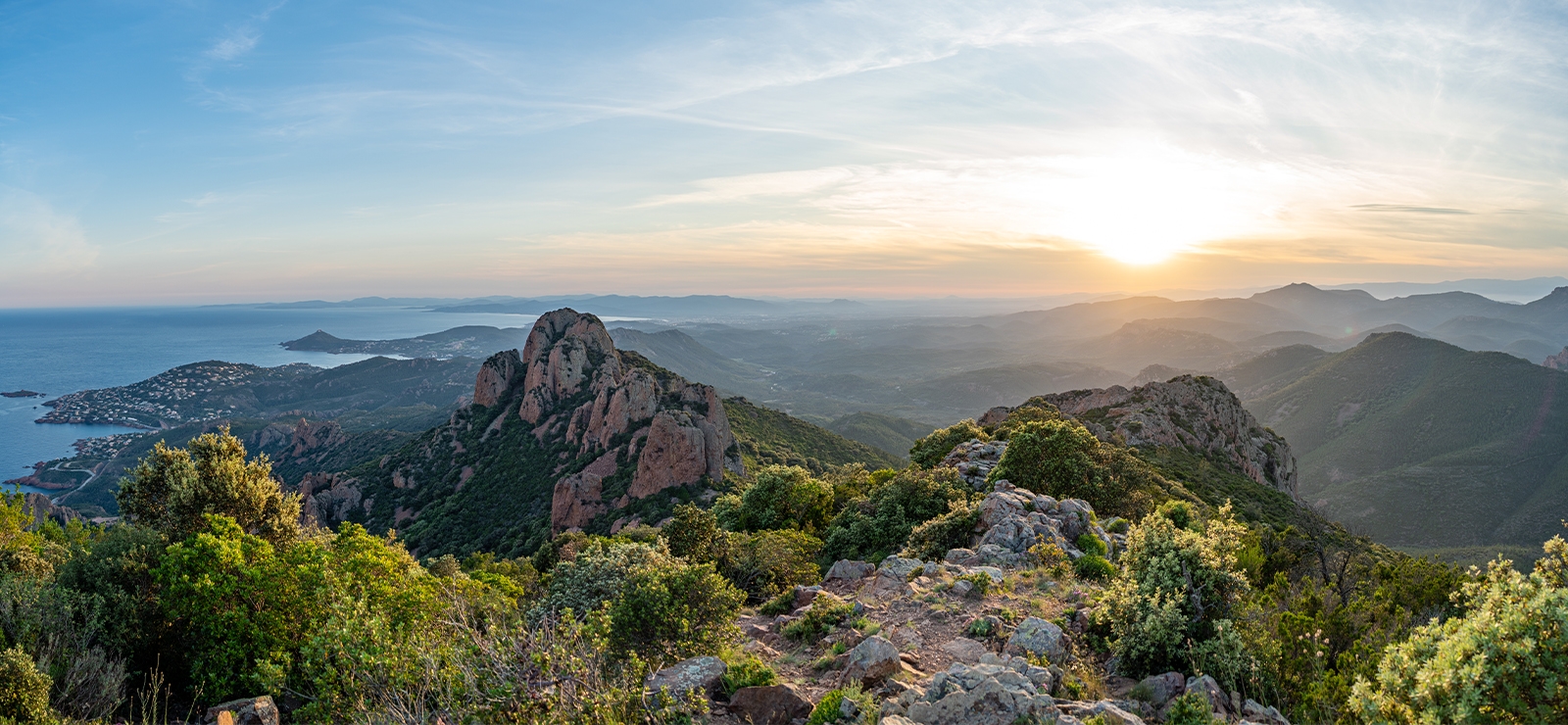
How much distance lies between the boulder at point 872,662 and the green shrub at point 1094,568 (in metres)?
9.56

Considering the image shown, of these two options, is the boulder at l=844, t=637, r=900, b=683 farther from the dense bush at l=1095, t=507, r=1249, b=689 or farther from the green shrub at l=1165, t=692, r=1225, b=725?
the dense bush at l=1095, t=507, r=1249, b=689

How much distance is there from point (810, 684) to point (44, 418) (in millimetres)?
298687

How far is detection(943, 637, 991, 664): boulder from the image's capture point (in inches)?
506

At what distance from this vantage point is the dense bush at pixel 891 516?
2566 centimetres

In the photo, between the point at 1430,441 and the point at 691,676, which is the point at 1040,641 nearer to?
the point at 691,676

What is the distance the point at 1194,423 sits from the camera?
6325 cm

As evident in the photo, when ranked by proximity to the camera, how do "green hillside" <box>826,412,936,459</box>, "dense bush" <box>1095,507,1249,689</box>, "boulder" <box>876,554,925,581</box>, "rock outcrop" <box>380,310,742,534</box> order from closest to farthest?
1. "dense bush" <box>1095,507,1249,689</box>
2. "boulder" <box>876,554,925,581</box>
3. "rock outcrop" <box>380,310,742,534</box>
4. "green hillside" <box>826,412,936,459</box>

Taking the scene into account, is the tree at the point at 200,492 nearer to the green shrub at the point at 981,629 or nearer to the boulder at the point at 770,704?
the boulder at the point at 770,704

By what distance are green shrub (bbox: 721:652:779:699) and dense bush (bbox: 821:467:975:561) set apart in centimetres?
1325

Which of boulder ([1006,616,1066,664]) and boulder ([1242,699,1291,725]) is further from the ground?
boulder ([1242,699,1291,725])

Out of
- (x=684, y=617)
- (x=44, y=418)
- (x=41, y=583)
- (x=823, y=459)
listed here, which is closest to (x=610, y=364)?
(x=823, y=459)

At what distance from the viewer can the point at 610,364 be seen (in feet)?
259

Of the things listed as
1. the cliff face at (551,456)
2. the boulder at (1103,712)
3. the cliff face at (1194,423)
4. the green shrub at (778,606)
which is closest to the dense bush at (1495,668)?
the boulder at (1103,712)

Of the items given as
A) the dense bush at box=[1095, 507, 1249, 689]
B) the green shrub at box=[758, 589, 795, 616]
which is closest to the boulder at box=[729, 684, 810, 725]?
the dense bush at box=[1095, 507, 1249, 689]
